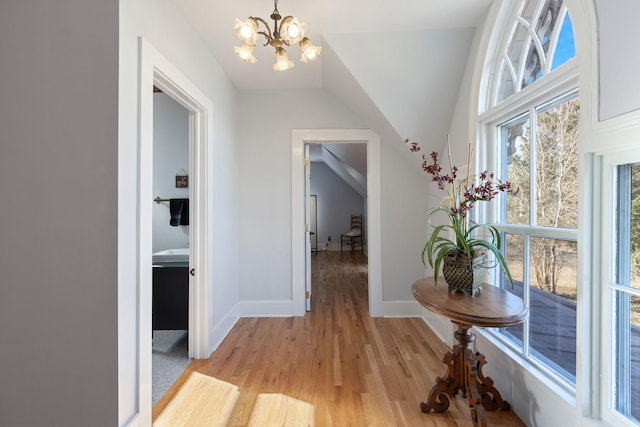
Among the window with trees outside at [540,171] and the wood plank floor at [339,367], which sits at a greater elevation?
the window with trees outside at [540,171]

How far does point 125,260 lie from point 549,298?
2.17 m

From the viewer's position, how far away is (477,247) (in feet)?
5.31

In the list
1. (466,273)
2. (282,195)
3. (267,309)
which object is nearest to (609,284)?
(466,273)

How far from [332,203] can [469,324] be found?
794 cm

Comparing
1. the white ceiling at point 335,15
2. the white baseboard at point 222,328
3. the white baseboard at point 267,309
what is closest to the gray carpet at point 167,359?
the white baseboard at point 222,328

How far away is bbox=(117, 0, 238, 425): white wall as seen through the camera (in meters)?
1.29

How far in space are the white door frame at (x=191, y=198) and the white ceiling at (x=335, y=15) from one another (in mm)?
467

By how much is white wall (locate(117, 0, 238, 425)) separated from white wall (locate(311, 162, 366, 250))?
6301 millimetres

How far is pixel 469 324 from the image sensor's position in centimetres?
131

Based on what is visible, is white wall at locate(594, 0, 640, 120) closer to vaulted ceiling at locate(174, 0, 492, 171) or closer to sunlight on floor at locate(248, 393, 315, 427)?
vaulted ceiling at locate(174, 0, 492, 171)

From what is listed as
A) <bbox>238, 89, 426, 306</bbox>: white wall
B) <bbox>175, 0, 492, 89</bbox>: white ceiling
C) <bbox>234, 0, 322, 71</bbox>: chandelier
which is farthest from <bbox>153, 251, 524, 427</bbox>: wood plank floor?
<bbox>175, 0, 492, 89</bbox>: white ceiling

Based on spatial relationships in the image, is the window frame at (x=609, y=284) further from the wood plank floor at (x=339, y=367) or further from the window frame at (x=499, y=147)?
the wood plank floor at (x=339, y=367)

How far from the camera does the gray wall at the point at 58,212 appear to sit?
49.5 inches

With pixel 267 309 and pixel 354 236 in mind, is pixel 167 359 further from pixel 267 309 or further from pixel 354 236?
pixel 354 236
